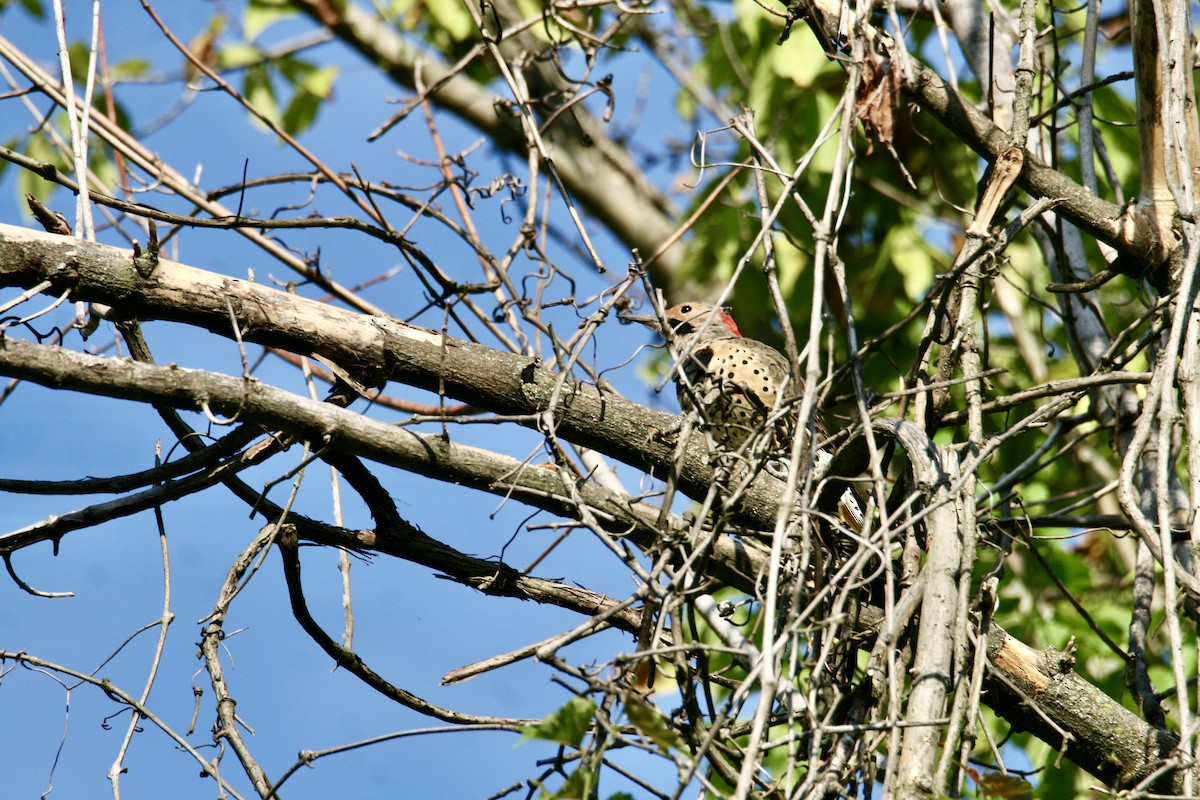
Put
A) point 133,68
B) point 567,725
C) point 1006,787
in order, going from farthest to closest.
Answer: point 133,68
point 1006,787
point 567,725

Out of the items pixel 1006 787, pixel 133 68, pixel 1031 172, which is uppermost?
pixel 133 68

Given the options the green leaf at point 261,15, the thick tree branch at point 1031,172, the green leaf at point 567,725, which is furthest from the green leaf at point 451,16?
the green leaf at point 567,725

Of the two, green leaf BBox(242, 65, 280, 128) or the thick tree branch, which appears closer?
the thick tree branch

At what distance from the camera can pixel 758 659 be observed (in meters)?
1.82

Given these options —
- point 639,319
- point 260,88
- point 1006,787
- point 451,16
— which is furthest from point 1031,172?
point 260,88

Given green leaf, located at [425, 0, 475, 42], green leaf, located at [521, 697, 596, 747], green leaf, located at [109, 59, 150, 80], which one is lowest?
green leaf, located at [521, 697, 596, 747]

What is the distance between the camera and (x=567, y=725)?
6.02 ft

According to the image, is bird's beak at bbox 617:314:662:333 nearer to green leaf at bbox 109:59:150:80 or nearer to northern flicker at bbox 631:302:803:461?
northern flicker at bbox 631:302:803:461

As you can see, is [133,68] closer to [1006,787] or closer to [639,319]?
[639,319]

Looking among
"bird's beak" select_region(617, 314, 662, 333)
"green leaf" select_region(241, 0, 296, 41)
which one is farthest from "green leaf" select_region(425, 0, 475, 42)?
"bird's beak" select_region(617, 314, 662, 333)

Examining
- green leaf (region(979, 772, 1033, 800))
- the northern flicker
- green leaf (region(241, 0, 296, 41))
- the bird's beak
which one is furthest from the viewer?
green leaf (region(241, 0, 296, 41))

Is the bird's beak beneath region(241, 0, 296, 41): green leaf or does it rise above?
beneath

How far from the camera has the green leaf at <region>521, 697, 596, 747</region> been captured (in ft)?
5.97

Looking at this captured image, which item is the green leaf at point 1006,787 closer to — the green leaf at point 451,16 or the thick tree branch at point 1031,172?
the thick tree branch at point 1031,172
